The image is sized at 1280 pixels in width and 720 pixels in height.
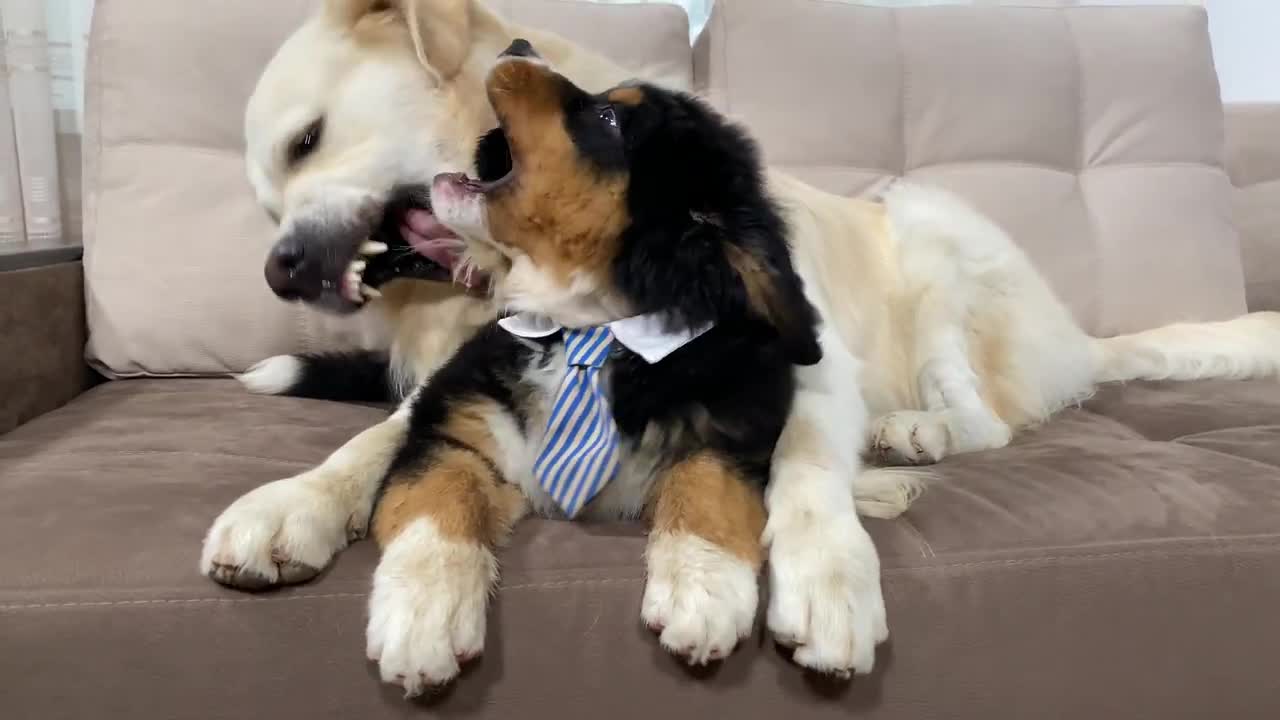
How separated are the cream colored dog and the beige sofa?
7 cm

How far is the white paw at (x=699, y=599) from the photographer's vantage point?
96 centimetres

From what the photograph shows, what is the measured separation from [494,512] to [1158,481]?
3.40 feet

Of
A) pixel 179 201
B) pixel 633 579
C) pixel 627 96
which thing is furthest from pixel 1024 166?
pixel 179 201

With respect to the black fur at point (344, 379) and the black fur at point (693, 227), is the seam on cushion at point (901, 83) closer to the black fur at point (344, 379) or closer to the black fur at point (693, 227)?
the black fur at point (693, 227)

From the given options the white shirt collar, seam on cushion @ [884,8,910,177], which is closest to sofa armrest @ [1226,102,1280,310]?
seam on cushion @ [884,8,910,177]

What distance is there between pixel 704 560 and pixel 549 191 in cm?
57

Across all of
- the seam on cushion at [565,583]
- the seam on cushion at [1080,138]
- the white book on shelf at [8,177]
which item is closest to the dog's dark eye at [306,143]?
the seam on cushion at [565,583]

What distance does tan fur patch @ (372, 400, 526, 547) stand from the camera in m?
1.08

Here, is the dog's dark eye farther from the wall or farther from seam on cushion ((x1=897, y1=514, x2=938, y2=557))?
the wall

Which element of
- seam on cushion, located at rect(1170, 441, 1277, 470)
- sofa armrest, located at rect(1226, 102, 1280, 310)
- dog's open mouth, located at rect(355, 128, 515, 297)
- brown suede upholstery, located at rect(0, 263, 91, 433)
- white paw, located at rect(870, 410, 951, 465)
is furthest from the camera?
sofa armrest, located at rect(1226, 102, 1280, 310)

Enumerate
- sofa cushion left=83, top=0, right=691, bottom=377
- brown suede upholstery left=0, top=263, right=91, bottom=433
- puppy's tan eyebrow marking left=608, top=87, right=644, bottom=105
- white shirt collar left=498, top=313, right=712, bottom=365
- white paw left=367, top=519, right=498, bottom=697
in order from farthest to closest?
sofa cushion left=83, top=0, right=691, bottom=377
brown suede upholstery left=0, top=263, right=91, bottom=433
puppy's tan eyebrow marking left=608, top=87, right=644, bottom=105
white shirt collar left=498, top=313, right=712, bottom=365
white paw left=367, top=519, right=498, bottom=697

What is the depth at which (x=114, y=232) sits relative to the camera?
2.16 meters

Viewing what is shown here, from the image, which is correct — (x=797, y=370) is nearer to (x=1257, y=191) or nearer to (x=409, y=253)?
(x=409, y=253)

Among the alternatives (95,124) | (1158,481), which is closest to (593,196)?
(1158,481)
